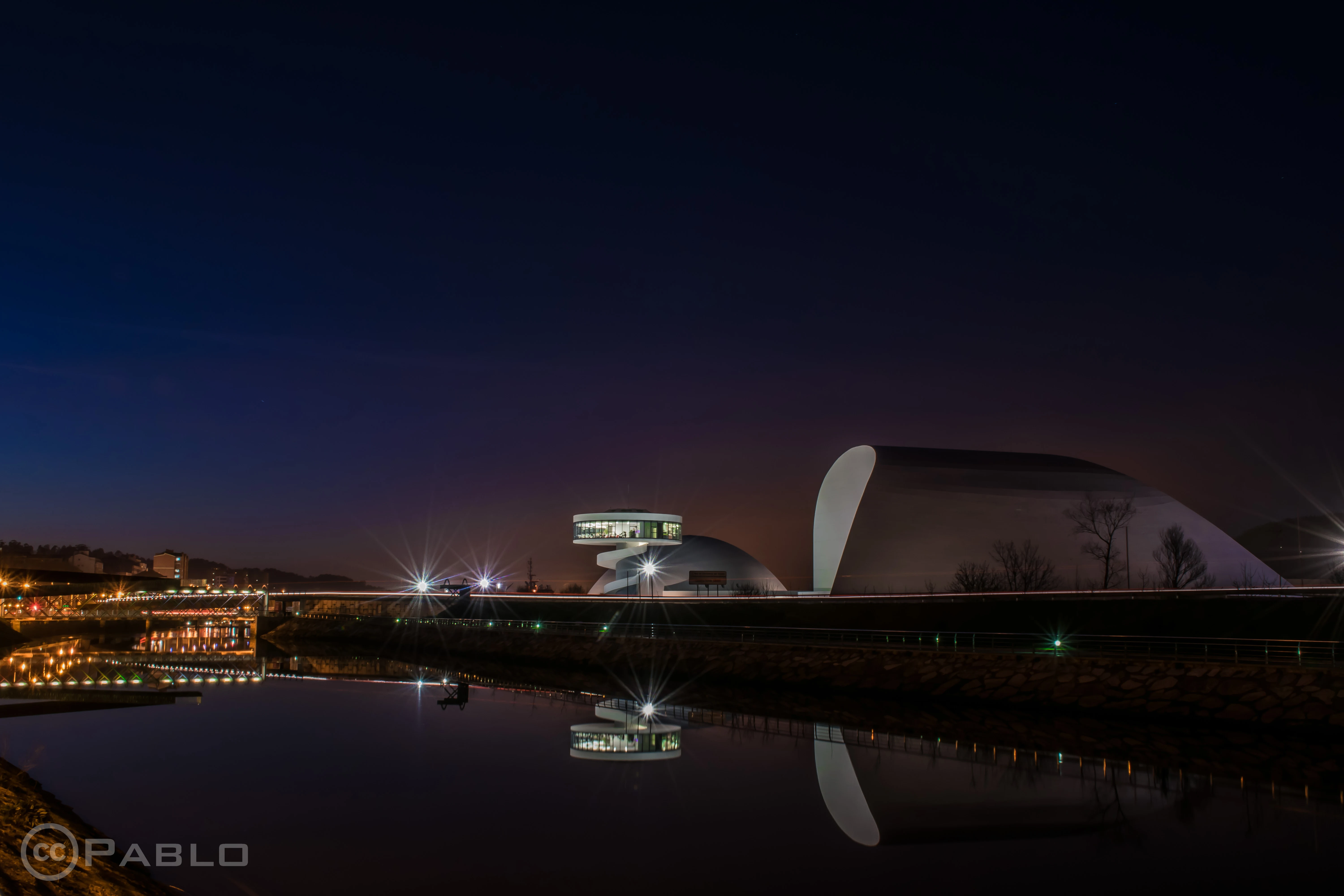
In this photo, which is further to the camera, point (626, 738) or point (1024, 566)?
point (1024, 566)

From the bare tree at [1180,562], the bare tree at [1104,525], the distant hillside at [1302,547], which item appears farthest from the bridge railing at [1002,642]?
the distant hillside at [1302,547]

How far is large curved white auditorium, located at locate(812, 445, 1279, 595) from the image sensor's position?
60.7 metres

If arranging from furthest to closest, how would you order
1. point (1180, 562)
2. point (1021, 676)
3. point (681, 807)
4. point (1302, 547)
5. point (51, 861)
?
point (1302, 547)
point (1180, 562)
point (1021, 676)
point (681, 807)
point (51, 861)

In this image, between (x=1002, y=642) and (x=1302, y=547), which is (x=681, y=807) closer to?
(x=1002, y=642)

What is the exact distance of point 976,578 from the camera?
59688 millimetres

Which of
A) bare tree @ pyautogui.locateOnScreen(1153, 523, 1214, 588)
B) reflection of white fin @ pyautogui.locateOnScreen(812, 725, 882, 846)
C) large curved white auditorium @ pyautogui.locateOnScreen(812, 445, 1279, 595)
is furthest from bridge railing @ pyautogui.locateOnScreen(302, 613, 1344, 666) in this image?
bare tree @ pyautogui.locateOnScreen(1153, 523, 1214, 588)

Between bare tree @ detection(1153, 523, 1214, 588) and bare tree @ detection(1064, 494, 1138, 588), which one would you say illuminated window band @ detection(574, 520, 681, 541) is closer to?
bare tree @ detection(1064, 494, 1138, 588)

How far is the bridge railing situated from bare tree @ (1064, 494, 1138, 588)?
25176 mm

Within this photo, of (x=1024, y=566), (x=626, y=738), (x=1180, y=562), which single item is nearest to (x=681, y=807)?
(x=626, y=738)

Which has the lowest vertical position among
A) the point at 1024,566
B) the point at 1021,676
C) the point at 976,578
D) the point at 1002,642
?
the point at 1021,676

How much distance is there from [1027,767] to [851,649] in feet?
48.8

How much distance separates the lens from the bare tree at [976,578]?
58.5 metres

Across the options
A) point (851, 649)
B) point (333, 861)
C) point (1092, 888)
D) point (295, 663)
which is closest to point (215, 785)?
point (333, 861)

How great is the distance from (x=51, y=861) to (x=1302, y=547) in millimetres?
88222
